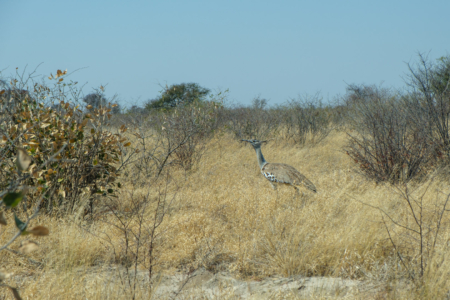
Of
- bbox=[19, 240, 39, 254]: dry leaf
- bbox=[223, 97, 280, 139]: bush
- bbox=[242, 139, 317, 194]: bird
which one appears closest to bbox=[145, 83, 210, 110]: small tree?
bbox=[223, 97, 280, 139]: bush

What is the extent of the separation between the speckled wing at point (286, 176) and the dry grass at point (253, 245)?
0.61 feet

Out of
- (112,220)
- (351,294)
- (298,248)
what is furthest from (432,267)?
(112,220)

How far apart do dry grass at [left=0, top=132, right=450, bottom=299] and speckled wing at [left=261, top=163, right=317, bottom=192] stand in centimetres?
19

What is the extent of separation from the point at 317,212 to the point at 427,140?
3.27 m

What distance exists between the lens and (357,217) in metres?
3.89

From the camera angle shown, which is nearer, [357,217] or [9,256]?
[9,256]

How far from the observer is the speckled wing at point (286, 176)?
18.0 feet

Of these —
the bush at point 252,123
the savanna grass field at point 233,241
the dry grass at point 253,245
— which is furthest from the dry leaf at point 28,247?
the bush at point 252,123

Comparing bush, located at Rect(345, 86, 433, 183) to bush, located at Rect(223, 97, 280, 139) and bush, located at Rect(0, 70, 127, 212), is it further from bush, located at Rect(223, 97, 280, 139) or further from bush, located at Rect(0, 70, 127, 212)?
bush, located at Rect(223, 97, 280, 139)

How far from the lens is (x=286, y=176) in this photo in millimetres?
5621

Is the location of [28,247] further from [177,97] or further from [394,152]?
[177,97]

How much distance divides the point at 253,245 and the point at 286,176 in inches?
83.4

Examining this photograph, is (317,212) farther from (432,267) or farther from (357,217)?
(432,267)

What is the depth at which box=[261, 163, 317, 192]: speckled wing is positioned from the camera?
18.0 ft
